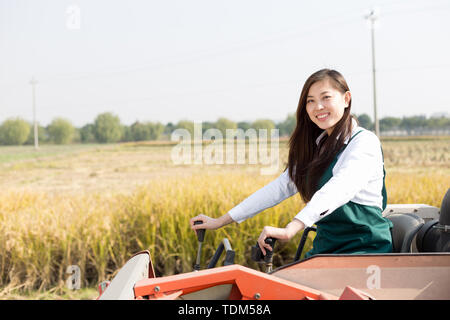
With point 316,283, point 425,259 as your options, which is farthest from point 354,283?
point 425,259

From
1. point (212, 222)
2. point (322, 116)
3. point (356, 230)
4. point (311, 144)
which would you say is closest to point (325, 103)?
point (322, 116)

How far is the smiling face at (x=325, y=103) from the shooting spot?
1907mm

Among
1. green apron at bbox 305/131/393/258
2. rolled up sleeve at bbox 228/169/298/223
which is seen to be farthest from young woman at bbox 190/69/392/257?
rolled up sleeve at bbox 228/169/298/223

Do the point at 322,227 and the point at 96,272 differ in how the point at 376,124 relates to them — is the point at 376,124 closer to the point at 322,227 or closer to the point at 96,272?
the point at 96,272

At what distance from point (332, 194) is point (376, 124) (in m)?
14.2

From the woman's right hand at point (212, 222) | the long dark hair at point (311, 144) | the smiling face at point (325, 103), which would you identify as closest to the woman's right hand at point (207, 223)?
the woman's right hand at point (212, 222)

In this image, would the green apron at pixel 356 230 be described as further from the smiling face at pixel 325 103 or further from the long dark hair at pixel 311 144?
the smiling face at pixel 325 103

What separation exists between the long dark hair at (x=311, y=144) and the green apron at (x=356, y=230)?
0.72 ft

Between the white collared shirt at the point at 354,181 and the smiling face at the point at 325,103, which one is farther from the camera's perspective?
the smiling face at the point at 325,103

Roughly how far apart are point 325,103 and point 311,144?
30 centimetres

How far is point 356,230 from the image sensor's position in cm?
186

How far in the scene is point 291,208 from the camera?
183 inches

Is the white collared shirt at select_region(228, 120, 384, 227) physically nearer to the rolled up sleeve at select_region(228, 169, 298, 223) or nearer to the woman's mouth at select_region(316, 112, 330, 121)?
the woman's mouth at select_region(316, 112, 330, 121)

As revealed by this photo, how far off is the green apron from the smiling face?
36 centimetres
